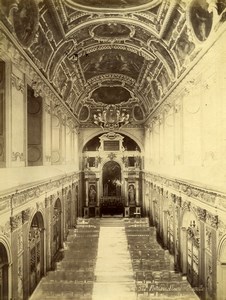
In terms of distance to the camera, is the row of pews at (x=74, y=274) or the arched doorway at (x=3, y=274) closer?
the arched doorway at (x=3, y=274)

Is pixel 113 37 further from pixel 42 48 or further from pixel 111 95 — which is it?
pixel 111 95

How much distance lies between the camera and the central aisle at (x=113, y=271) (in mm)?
9180

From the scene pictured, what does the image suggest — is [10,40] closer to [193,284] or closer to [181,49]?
[181,49]

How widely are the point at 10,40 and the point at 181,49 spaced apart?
5.58 meters

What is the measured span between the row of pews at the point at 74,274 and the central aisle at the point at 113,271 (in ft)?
0.83

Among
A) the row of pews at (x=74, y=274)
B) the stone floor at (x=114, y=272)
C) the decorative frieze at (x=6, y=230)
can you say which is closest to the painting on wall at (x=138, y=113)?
the stone floor at (x=114, y=272)

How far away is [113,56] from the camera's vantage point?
1595 cm

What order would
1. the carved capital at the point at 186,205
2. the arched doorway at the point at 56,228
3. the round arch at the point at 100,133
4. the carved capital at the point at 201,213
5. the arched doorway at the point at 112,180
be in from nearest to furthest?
1. the carved capital at the point at 201,213
2. the carved capital at the point at 186,205
3. the arched doorway at the point at 56,228
4. the round arch at the point at 100,133
5. the arched doorway at the point at 112,180

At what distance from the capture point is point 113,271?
437 inches

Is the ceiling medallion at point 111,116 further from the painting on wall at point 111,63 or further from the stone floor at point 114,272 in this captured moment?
the stone floor at point 114,272

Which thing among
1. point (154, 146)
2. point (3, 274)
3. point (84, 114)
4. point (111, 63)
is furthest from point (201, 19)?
point (84, 114)

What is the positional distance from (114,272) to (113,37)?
29.8ft

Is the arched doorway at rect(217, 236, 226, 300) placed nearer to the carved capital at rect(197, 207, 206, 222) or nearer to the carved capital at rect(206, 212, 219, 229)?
the carved capital at rect(206, 212, 219, 229)

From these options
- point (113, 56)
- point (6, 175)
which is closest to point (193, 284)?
point (6, 175)
